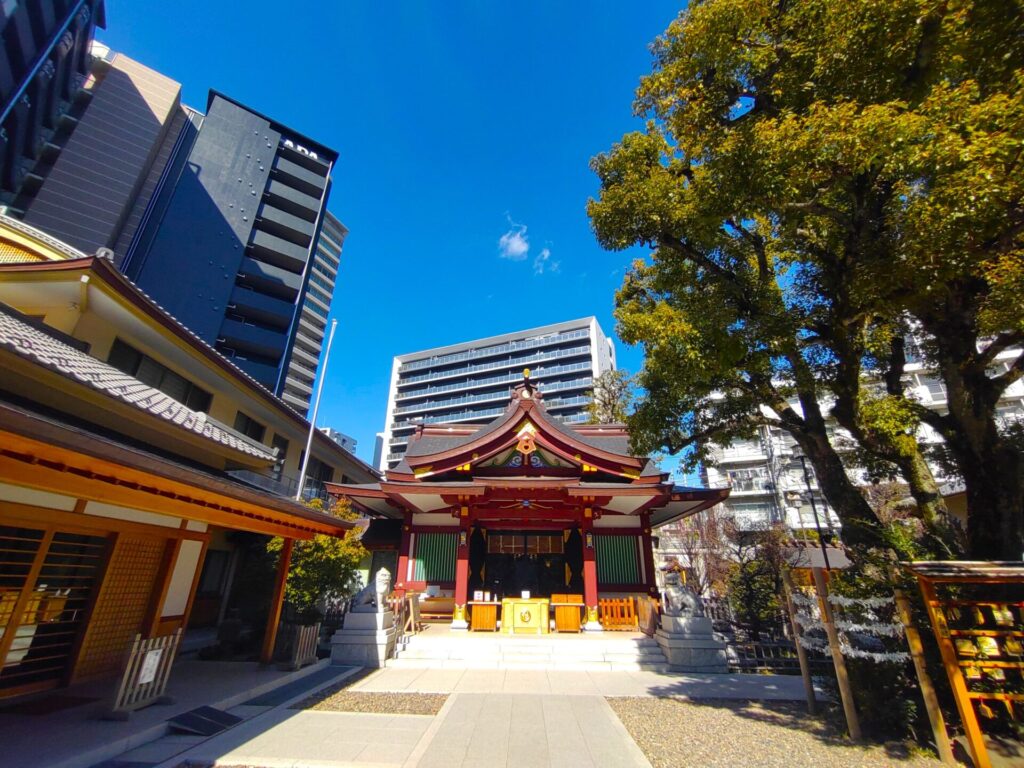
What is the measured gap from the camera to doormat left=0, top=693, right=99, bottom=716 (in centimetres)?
526

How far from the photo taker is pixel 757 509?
121ft

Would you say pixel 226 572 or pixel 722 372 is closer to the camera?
pixel 722 372

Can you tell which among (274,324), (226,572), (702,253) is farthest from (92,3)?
(702,253)

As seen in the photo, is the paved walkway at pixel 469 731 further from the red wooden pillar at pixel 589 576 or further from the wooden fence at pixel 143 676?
the red wooden pillar at pixel 589 576

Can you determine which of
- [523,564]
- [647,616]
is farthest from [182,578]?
[647,616]

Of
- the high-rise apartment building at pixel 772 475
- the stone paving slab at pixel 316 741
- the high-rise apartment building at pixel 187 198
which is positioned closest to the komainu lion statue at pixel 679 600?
the stone paving slab at pixel 316 741

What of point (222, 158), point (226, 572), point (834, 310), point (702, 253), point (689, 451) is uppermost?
point (222, 158)

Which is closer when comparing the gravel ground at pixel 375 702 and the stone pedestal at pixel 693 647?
the gravel ground at pixel 375 702

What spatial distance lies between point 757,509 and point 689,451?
34.6m

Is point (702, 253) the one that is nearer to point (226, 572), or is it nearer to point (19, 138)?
point (226, 572)

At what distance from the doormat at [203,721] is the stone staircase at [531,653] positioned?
396cm

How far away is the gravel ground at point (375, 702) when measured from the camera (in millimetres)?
6375

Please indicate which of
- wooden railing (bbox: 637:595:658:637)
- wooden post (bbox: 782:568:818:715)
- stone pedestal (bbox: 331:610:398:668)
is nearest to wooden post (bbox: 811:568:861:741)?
wooden post (bbox: 782:568:818:715)

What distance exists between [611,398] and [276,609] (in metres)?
18.1
